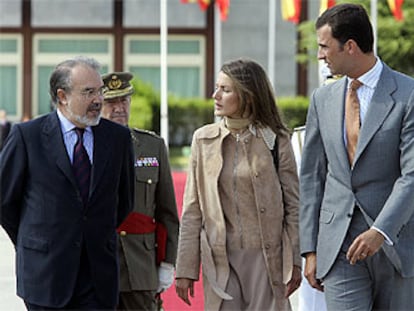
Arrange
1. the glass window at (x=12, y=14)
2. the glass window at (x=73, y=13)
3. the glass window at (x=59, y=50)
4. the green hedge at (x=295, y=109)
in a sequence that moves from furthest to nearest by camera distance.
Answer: the glass window at (x=59, y=50) → the glass window at (x=12, y=14) → the glass window at (x=73, y=13) → the green hedge at (x=295, y=109)

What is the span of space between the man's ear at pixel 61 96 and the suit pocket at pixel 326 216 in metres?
1.32

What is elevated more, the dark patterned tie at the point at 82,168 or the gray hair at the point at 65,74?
the gray hair at the point at 65,74

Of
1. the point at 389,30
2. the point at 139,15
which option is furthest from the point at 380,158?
the point at 139,15

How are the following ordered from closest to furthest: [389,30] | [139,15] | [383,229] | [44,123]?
[383,229], [44,123], [389,30], [139,15]

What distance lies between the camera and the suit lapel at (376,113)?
4637 mm

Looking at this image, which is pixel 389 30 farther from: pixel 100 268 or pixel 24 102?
pixel 100 268

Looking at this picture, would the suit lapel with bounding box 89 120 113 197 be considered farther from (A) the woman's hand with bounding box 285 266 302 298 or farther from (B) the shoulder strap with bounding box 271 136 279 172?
(A) the woman's hand with bounding box 285 266 302 298

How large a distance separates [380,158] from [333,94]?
426 millimetres

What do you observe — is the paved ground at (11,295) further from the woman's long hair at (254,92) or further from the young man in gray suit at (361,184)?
the young man in gray suit at (361,184)

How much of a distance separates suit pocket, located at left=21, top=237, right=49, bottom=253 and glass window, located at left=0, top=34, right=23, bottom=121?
33.3 metres

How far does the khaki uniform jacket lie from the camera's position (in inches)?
221

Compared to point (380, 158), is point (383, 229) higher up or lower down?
lower down

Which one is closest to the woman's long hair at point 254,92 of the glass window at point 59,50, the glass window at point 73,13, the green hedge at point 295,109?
the green hedge at point 295,109

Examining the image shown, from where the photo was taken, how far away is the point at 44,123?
4812mm
